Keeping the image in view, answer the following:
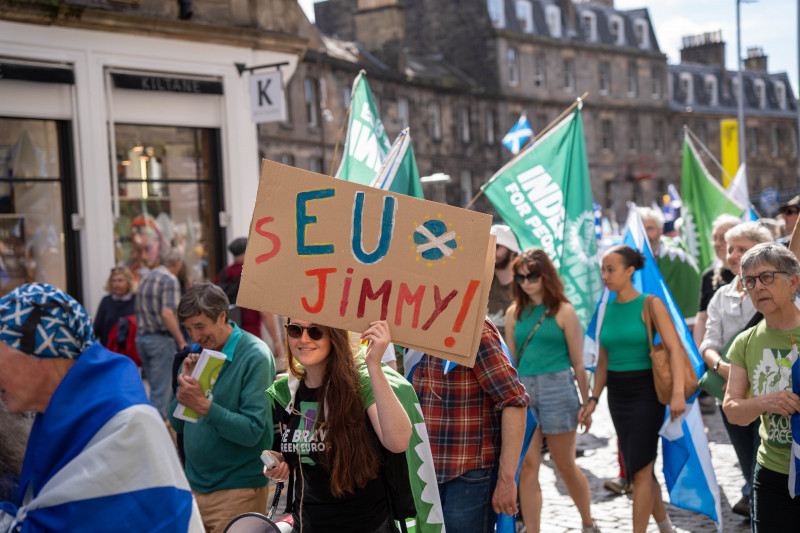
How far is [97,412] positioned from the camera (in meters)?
2.46

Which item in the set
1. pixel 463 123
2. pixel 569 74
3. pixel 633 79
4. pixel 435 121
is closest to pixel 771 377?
pixel 435 121

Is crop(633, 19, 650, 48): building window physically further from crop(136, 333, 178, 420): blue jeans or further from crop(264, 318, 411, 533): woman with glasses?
crop(264, 318, 411, 533): woman with glasses

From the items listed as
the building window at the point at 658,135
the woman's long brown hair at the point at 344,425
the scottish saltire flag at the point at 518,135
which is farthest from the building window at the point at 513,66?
the woman's long brown hair at the point at 344,425

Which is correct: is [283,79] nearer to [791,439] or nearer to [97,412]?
[791,439]

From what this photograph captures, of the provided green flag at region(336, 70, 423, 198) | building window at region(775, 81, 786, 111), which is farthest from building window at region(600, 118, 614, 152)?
green flag at region(336, 70, 423, 198)

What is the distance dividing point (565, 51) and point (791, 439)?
5132 centimetres

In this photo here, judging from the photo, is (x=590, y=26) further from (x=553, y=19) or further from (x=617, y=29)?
(x=553, y=19)

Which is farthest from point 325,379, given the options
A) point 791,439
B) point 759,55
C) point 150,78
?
point 759,55

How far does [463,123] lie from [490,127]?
2.24m

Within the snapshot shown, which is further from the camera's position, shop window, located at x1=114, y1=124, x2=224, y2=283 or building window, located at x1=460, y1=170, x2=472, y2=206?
building window, located at x1=460, y1=170, x2=472, y2=206

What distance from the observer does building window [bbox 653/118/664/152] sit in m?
57.9

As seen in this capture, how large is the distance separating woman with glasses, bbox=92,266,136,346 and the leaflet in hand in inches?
213

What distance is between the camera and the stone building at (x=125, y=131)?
10844 millimetres

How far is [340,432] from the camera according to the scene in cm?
338
